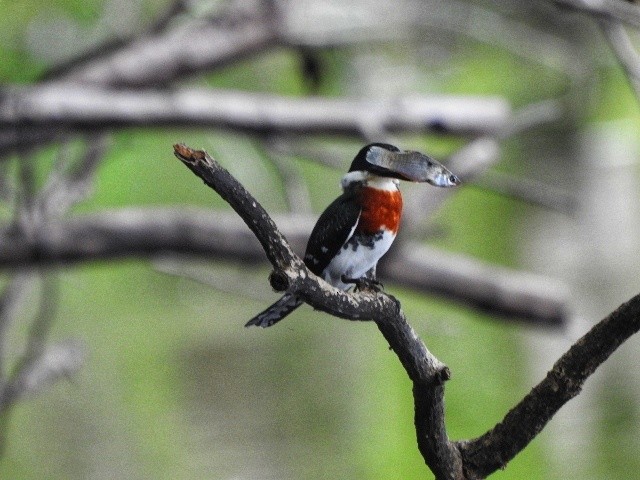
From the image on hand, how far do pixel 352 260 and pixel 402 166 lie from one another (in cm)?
13

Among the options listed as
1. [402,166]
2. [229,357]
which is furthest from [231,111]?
[229,357]

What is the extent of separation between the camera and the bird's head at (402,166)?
0.45 meters

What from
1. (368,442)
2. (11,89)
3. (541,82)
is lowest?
(368,442)

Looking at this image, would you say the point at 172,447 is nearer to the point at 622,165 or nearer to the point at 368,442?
the point at 368,442

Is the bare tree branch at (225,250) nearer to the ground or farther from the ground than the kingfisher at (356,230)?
nearer to the ground

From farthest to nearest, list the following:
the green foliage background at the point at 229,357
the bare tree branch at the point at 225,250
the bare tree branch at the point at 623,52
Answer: the green foliage background at the point at 229,357, the bare tree branch at the point at 225,250, the bare tree branch at the point at 623,52

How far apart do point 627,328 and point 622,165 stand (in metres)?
2.62

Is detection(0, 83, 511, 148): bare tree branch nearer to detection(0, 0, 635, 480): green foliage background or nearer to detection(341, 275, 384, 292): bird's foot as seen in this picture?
detection(0, 0, 635, 480): green foliage background

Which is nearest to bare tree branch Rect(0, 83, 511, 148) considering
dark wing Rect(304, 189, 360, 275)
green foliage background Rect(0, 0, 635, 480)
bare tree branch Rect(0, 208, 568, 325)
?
bare tree branch Rect(0, 208, 568, 325)

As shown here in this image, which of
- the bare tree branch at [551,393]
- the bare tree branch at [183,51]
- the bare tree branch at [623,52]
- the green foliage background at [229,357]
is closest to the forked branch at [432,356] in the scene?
the bare tree branch at [551,393]

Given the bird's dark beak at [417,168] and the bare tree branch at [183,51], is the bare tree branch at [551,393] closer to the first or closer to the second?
the bird's dark beak at [417,168]

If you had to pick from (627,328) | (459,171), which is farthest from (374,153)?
(459,171)

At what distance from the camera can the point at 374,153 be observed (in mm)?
505

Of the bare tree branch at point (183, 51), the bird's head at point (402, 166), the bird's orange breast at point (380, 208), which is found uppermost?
the bird's head at point (402, 166)
